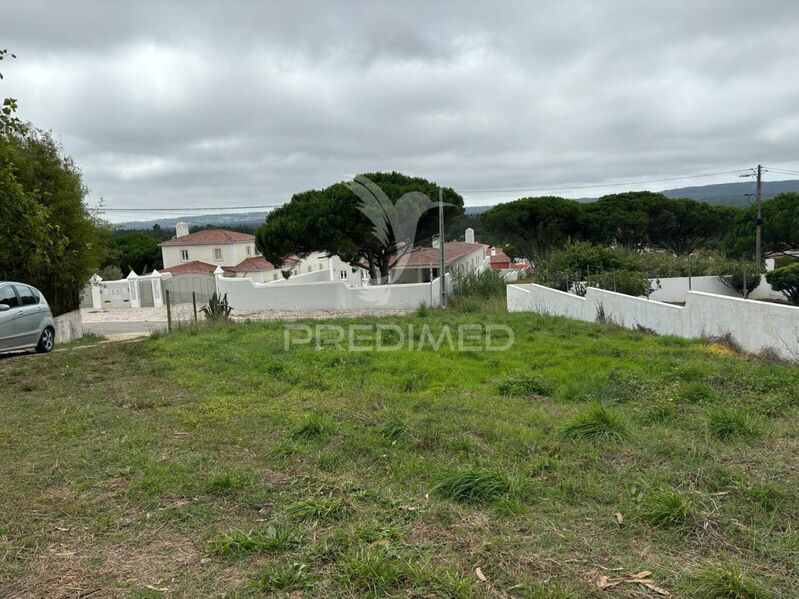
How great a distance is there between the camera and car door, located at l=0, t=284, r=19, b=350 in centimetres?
1038

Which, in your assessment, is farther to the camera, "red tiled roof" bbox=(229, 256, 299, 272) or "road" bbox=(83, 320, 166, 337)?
"red tiled roof" bbox=(229, 256, 299, 272)

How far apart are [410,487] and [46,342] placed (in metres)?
11.2

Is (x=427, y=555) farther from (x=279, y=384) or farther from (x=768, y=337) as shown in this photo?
(x=768, y=337)

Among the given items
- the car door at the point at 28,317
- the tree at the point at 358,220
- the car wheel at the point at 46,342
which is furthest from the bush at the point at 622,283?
the car door at the point at 28,317

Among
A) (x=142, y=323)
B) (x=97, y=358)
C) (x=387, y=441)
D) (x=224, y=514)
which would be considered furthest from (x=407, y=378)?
(x=142, y=323)

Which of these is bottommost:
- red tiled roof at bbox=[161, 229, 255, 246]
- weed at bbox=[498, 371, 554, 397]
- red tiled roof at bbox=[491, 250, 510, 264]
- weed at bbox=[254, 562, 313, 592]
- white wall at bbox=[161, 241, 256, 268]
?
weed at bbox=[498, 371, 554, 397]

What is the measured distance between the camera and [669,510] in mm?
3162

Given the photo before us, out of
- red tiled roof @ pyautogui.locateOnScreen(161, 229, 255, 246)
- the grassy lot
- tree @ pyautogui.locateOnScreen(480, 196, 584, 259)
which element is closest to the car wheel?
the grassy lot

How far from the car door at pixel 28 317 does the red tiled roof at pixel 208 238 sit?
4109 cm

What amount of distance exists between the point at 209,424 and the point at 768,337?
344 inches

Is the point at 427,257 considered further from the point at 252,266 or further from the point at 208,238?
the point at 208,238

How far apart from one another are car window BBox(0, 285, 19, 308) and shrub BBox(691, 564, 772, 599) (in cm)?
1183

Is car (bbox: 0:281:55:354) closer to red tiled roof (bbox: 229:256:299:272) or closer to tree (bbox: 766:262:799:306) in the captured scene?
tree (bbox: 766:262:799:306)

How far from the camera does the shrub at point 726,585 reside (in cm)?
243
